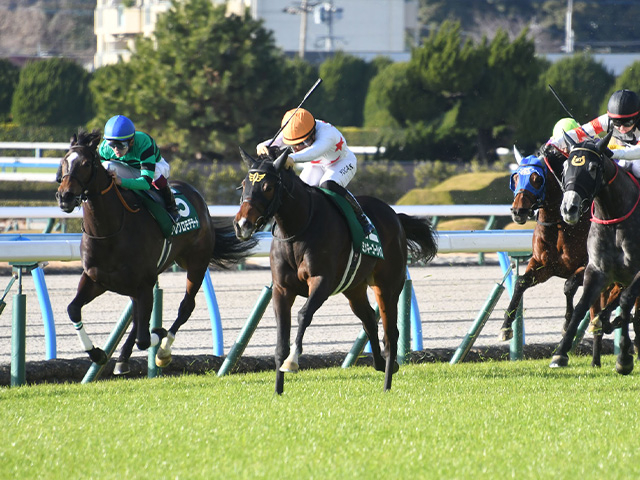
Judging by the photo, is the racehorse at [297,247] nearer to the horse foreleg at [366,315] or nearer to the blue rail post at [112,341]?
the horse foreleg at [366,315]

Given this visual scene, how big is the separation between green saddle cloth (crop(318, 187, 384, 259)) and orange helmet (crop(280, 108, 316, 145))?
0.35 meters

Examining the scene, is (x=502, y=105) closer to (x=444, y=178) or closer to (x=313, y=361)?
(x=444, y=178)

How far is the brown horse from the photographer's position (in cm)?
727

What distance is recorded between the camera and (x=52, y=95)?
3703cm

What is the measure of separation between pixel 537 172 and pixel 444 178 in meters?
18.8

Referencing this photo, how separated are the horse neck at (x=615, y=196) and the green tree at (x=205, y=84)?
22677 millimetres

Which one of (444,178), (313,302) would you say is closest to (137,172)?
(313,302)

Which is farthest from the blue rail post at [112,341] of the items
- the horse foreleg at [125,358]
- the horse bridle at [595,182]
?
the horse bridle at [595,182]

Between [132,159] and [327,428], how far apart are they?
285 cm

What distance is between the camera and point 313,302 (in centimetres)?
590

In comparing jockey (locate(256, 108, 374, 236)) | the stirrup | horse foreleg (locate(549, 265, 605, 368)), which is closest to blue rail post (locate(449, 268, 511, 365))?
horse foreleg (locate(549, 265, 605, 368))

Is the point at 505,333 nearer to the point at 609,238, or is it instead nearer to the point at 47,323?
the point at 609,238

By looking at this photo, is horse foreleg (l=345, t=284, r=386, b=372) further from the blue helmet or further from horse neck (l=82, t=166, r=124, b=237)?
the blue helmet

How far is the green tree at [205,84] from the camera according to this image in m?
28.9
